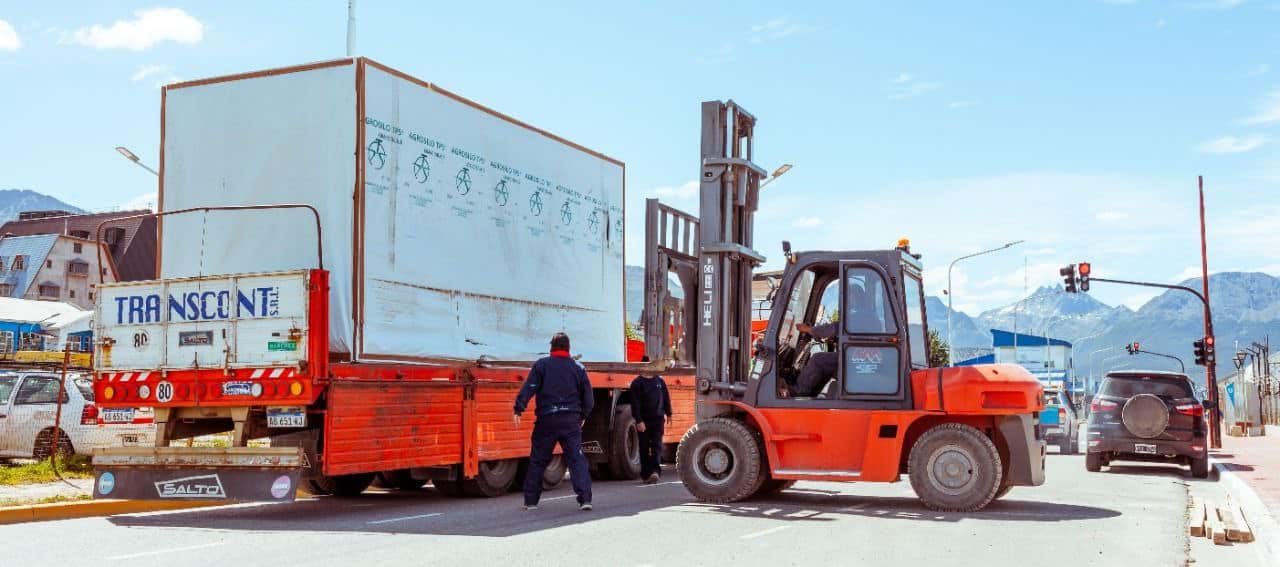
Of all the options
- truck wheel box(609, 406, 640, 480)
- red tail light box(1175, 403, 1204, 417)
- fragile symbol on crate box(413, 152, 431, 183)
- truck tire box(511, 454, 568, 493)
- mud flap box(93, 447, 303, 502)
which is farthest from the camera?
red tail light box(1175, 403, 1204, 417)

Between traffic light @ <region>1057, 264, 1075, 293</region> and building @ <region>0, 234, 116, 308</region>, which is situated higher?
building @ <region>0, 234, 116, 308</region>

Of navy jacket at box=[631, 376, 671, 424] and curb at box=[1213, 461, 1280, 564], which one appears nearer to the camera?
curb at box=[1213, 461, 1280, 564]

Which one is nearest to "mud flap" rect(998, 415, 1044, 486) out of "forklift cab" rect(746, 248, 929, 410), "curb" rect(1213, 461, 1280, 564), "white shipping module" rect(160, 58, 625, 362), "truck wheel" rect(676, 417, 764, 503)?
"forklift cab" rect(746, 248, 929, 410)

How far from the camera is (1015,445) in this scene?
40.7ft

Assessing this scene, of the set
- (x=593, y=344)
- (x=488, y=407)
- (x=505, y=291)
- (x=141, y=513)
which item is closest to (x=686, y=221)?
(x=593, y=344)

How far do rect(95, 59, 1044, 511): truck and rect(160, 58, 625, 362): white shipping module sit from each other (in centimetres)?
→ 5

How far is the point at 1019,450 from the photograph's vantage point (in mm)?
12383

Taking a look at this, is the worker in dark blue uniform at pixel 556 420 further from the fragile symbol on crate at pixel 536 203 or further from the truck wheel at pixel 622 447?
the truck wheel at pixel 622 447

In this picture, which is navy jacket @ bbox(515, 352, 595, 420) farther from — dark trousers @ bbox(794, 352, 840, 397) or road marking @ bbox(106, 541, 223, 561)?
road marking @ bbox(106, 541, 223, 561)

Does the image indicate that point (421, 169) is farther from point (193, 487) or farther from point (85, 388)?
point (85, 388)

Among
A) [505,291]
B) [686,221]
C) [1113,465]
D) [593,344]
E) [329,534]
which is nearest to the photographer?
[329,534]

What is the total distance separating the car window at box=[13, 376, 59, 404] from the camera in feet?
58.1

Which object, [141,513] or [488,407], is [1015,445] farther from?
[141,513]

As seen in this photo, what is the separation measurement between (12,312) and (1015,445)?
192 feet
